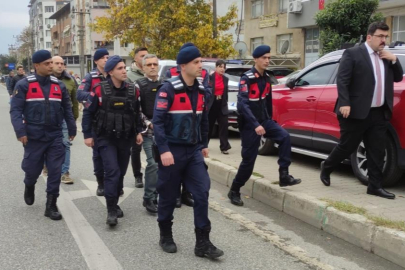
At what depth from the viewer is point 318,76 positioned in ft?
22.2

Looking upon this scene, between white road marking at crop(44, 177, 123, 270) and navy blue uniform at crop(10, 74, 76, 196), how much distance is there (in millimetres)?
372

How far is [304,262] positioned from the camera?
391 cm

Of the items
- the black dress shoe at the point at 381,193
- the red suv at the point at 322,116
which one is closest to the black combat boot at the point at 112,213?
the black dress shoe at the point at 381,193

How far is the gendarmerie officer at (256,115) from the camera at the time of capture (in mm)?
5285

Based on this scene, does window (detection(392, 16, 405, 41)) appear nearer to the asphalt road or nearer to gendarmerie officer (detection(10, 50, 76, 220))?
the asphalt road

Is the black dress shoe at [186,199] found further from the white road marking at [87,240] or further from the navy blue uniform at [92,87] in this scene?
the white road marking at [87,240]

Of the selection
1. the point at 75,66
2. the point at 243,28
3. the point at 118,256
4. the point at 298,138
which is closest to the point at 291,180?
the point at 298,138

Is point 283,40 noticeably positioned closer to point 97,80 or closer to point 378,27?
point 97,80

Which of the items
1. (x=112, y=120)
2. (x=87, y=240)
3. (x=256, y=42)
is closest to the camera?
(x=87, y=240)

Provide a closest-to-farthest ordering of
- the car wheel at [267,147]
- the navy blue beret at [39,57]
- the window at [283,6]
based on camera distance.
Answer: the navy blue beret at [39,57]
the car wheel at [267,147]
the window at [283,6]

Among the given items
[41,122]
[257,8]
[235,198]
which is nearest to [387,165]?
[235,198]

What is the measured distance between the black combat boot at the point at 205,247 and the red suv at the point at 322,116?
269 centimetres

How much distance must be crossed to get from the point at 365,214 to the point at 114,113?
269 cm

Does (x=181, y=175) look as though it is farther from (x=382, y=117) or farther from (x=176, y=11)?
(x=176, y=11)
